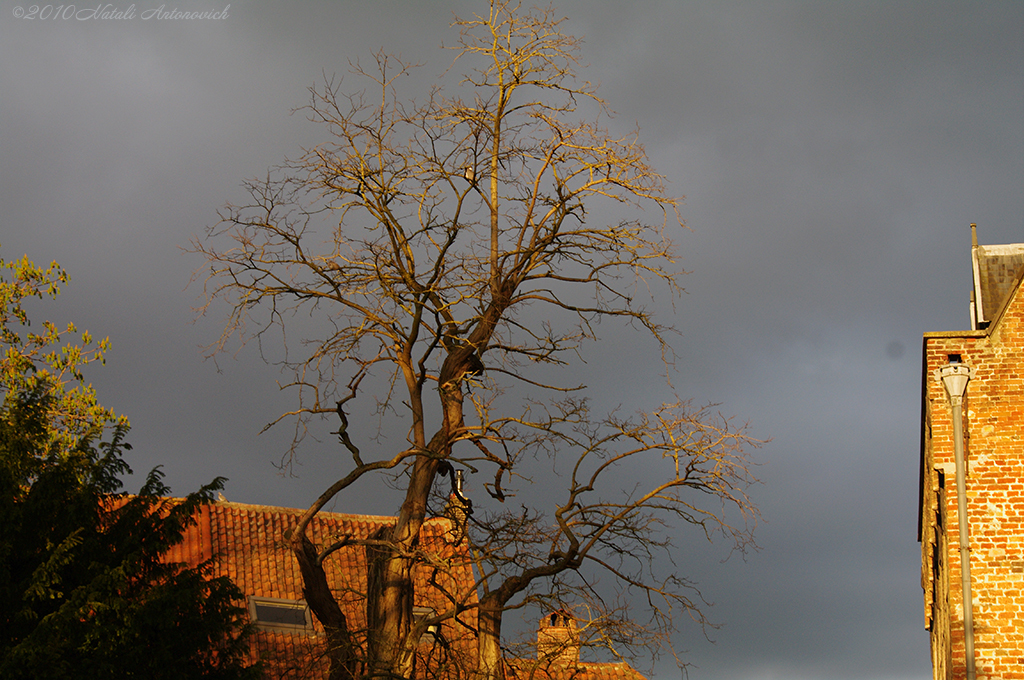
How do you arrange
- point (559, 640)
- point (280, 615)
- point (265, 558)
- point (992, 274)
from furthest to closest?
point (265, 558) → point (280, 615) → point (992, 274) → point (559, 640)

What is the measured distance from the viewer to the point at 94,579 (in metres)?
12.0

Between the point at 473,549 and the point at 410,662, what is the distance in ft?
4.52

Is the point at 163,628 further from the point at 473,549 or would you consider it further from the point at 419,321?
the point at 419,321

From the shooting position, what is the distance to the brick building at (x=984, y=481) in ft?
47.9

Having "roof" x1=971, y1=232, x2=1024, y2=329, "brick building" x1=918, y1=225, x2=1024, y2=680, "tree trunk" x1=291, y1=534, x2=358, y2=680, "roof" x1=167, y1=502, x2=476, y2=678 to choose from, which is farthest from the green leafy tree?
"roof" x1=971, y1=232, x2=1024, y2=329

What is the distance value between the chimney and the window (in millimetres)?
10954

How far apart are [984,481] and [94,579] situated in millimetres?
12782

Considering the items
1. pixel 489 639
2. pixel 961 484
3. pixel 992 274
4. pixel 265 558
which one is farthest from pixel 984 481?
pixel 265 558

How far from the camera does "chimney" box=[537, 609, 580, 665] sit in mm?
10375

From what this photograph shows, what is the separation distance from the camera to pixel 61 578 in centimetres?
1260

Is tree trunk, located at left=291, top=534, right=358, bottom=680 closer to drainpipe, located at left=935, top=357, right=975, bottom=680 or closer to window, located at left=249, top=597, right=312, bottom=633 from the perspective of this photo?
drainpipe, located at left=935, top=357, right=975, bottom=680

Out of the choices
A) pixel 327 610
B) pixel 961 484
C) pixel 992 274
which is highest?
pixel 992 274

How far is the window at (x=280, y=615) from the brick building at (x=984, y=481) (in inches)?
505

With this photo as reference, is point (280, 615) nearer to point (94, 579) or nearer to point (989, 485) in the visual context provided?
point (94, 579)
